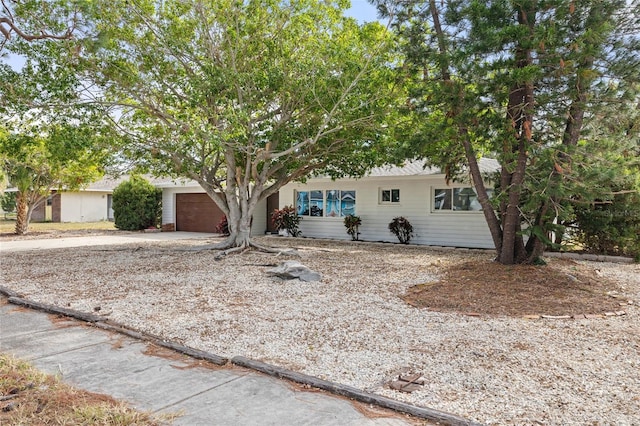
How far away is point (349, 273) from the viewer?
9547 mm

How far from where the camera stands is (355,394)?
3529 mm

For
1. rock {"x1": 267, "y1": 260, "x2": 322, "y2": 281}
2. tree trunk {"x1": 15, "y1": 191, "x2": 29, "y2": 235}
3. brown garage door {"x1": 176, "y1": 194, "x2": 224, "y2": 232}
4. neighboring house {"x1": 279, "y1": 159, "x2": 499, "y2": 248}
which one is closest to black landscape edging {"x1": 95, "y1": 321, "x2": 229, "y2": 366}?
rock {"x1": 267, "y1": 260, "x2": 322, "y2": 281}

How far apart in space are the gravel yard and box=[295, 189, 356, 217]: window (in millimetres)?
7566

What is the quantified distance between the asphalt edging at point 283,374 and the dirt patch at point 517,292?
3.15 m

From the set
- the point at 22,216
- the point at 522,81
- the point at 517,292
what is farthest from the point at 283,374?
the point at 22,216

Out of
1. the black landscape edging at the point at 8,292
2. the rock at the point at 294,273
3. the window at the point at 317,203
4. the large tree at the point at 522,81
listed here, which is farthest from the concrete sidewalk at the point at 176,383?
the window at the point at 317,203

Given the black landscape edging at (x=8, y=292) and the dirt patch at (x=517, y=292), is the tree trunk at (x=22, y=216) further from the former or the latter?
the dirt patch at (x=517, y=292)

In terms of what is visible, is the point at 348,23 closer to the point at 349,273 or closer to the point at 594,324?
the point at 349,273

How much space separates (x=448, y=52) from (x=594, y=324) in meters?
5.17

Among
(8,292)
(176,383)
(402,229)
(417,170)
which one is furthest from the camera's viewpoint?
(402,229)

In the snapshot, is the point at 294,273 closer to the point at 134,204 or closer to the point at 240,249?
the point at 240,249

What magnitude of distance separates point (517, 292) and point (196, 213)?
17.4 m

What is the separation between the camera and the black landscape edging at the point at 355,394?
314 centimetres

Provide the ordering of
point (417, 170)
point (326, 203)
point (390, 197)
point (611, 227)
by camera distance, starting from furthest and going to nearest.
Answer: point (326, 203), point (390, 197), point (417, 170), point (611, 227)
